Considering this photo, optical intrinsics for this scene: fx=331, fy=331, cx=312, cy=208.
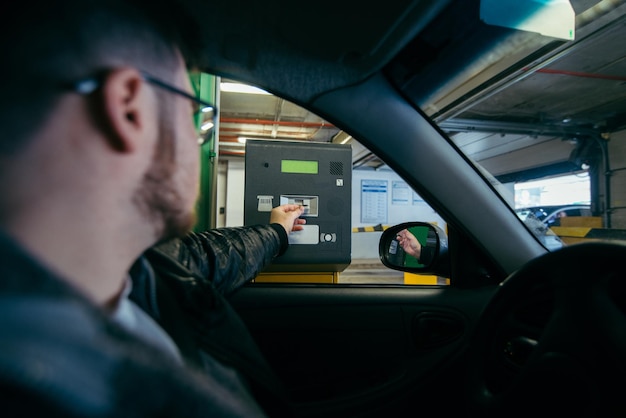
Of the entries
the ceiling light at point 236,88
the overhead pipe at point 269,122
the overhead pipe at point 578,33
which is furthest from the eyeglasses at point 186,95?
the overhead pipe at point 269,122

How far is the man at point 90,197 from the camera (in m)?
0.26

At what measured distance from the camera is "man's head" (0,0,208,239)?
33 centimetres

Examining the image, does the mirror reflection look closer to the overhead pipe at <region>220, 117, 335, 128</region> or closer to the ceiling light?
the ceiling light

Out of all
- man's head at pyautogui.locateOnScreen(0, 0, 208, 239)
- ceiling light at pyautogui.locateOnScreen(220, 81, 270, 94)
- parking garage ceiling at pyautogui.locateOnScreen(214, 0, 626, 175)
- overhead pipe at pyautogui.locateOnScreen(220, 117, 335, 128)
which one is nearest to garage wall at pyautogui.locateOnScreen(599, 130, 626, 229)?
Result: parking garage ceiling at pyautogui.locateOnScreen(214, 0, 626, 175)

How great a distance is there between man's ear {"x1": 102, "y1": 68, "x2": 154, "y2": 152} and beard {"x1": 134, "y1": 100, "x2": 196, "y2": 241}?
0.11ft

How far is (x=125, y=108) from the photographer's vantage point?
15.0 inches

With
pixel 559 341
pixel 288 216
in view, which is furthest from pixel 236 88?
pixel 559 341

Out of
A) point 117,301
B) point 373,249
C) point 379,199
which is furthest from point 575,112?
point 117,301

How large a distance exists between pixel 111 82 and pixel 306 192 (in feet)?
4.11

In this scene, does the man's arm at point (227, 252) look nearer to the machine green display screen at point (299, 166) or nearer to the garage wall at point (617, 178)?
the machine green display screen at point (299, 166)

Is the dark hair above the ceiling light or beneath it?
beneath

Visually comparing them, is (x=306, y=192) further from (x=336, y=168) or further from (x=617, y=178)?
(x=617, y=178)

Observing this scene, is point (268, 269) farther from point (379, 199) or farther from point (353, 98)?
point (379, 199)

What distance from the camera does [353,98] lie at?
937mm
